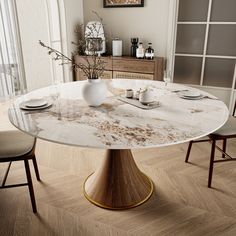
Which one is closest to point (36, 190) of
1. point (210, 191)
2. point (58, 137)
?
point (58, 137)

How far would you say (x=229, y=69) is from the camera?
3.18 meters

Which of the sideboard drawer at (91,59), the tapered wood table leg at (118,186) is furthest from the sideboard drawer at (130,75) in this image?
the tapered wood table leg at (118,186)

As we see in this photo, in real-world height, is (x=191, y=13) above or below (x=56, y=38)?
above

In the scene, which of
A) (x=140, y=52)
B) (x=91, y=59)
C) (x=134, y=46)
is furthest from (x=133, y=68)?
(x=91, y=59)

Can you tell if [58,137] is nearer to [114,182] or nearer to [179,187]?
[114,182]

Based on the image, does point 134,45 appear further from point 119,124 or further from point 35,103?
point 119,124

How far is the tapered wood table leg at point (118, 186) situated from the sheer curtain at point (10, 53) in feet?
8.32

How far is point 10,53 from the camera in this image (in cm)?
369

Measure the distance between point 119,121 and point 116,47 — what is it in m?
2.20

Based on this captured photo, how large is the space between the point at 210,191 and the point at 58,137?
4.52ft

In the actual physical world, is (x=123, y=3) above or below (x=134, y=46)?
above

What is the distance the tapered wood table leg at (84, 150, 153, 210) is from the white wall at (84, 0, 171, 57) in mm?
2086

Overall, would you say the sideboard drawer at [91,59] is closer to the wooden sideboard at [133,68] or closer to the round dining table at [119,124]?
the wooden sideboard at [133,68]

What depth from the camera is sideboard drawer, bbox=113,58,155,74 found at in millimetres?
3153
